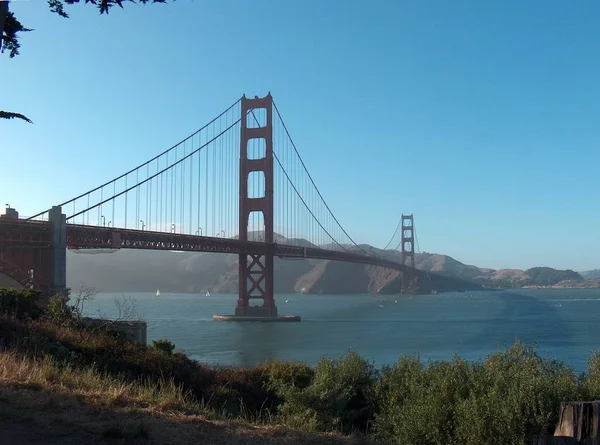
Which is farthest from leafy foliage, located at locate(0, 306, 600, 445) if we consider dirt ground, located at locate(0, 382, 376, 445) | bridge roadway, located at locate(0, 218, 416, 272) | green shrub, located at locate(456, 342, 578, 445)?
bridge roadway, located at locate(0, 218, 416, 272)

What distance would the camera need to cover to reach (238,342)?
102ft

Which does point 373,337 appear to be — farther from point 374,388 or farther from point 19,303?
point 374,388

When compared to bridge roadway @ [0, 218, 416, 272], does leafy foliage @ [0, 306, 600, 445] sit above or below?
below

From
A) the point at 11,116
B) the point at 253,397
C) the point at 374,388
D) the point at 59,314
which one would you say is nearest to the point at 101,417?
the point at 11,116

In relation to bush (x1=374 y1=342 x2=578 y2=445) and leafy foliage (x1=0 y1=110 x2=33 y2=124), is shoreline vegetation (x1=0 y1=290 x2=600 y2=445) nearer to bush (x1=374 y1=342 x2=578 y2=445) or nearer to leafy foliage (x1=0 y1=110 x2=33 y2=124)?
bush (x1=374 y1=342 x2=578 y2=445)

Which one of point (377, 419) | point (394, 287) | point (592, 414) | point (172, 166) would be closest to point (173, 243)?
point (172, 166)

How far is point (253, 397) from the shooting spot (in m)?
10.4

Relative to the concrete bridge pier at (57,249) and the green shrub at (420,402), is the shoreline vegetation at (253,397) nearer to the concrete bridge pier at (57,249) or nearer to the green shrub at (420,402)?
the green shrub at (420,402)

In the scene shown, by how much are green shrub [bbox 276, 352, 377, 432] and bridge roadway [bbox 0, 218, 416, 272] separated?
16.8 meters

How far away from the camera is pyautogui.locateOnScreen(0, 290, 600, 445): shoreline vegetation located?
15.3 ft

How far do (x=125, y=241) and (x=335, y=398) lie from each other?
2437cm

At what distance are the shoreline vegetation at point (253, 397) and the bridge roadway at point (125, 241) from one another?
13.3 meters

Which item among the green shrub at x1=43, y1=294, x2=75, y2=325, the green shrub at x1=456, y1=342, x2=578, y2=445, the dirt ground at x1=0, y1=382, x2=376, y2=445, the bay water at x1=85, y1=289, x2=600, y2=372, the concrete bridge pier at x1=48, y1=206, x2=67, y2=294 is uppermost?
the concrete bridge pier at x1=48, y1=206, x2=67, y2=294

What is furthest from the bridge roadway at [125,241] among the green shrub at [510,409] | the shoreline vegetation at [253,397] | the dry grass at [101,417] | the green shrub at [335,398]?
the green shrub at [510,409]
